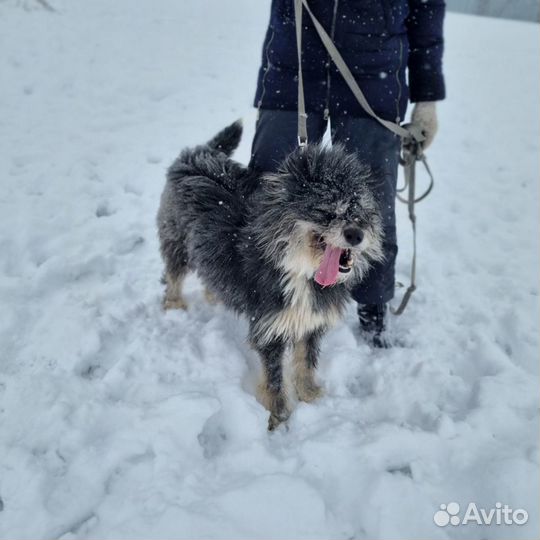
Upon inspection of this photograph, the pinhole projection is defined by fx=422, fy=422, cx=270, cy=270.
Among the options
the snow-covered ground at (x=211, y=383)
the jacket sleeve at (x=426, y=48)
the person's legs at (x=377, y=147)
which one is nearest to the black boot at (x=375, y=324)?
the snow-covered ground at (x=211, y=383)

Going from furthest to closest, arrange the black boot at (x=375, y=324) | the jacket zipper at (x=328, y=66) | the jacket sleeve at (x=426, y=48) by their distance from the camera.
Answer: the black boot at (x=375, y=324), the jacket sleeve at (x=426, y=48), the jacket zipper at (x=328, y=66)

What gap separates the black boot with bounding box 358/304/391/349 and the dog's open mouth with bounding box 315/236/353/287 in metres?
1.04

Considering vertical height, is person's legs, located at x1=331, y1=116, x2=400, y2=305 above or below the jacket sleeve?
below

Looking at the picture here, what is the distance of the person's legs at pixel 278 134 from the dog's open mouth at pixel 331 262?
82 centimetres

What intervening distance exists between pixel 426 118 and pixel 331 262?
4.74 feet

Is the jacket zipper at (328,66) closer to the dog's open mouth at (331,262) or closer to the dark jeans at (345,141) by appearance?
the dark jeans at (345,141)

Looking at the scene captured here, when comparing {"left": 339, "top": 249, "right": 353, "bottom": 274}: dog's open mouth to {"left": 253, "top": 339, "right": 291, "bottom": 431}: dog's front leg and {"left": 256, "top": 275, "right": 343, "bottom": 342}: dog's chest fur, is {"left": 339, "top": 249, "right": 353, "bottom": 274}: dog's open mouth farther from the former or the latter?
{"left": 253, "top": 339, "right": 291, "bottom": 431}: dog's front leg

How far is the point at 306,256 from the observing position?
2115 mm


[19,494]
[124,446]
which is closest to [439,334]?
[124,446]

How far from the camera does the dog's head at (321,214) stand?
197cm

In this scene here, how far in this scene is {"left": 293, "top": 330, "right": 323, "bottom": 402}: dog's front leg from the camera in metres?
2.62

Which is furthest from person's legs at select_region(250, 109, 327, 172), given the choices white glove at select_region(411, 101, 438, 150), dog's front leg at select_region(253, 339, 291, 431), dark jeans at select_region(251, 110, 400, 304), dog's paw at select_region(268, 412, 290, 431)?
dog's paw at select_region(268, 412, 290, 431)

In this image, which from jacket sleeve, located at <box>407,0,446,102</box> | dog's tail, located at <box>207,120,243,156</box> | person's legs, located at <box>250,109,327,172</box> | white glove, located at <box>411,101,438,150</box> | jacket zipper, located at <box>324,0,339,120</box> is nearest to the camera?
jacket zipper, located at <box>324,0,339,120</box>

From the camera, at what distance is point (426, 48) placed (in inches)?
104
